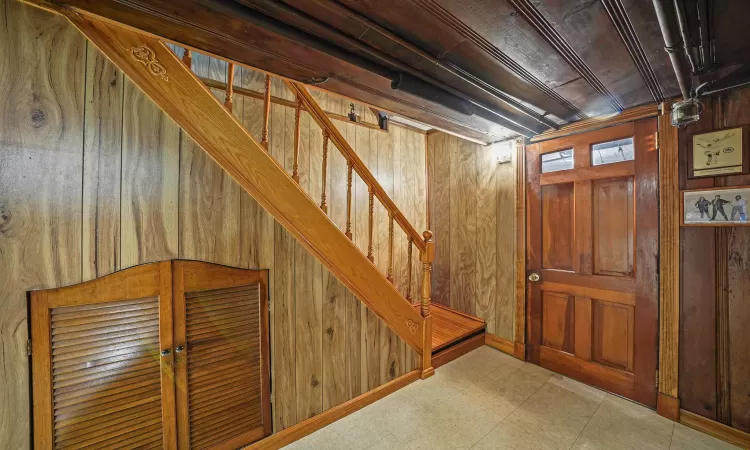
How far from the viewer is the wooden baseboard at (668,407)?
6.07 feet

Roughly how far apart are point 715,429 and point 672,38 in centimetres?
243

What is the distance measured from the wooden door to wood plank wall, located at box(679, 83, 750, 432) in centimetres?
16

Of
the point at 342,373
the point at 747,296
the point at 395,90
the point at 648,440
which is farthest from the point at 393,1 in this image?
the point at 648,440

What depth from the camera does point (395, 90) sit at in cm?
157

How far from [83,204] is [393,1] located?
168 centimetres

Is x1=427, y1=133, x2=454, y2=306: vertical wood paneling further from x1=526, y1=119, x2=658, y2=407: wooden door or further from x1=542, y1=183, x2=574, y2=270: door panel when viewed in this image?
x1=542, y1=183, x2=574, y2=270: door panel

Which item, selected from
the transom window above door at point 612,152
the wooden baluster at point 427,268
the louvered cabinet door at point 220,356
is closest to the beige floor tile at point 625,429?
the wooden baluster at point 427,268

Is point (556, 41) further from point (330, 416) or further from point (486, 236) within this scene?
point (330, 416)

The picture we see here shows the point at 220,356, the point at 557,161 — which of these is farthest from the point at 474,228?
the point at 220,356

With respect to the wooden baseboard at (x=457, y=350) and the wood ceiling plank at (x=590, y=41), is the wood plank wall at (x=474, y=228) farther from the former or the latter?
the wood ceiling plank at (x=590, y=41)

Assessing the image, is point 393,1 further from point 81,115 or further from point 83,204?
point 83,204

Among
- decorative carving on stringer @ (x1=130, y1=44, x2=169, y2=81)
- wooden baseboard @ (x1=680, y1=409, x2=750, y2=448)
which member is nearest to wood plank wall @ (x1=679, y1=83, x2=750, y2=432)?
wooden baseboard @ (x1=680, y1=409, x2=750, y2=448)

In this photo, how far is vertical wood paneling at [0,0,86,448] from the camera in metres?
1.11

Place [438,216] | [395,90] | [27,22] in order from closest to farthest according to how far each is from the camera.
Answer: [27,22]
[395,90]
[438,216]
